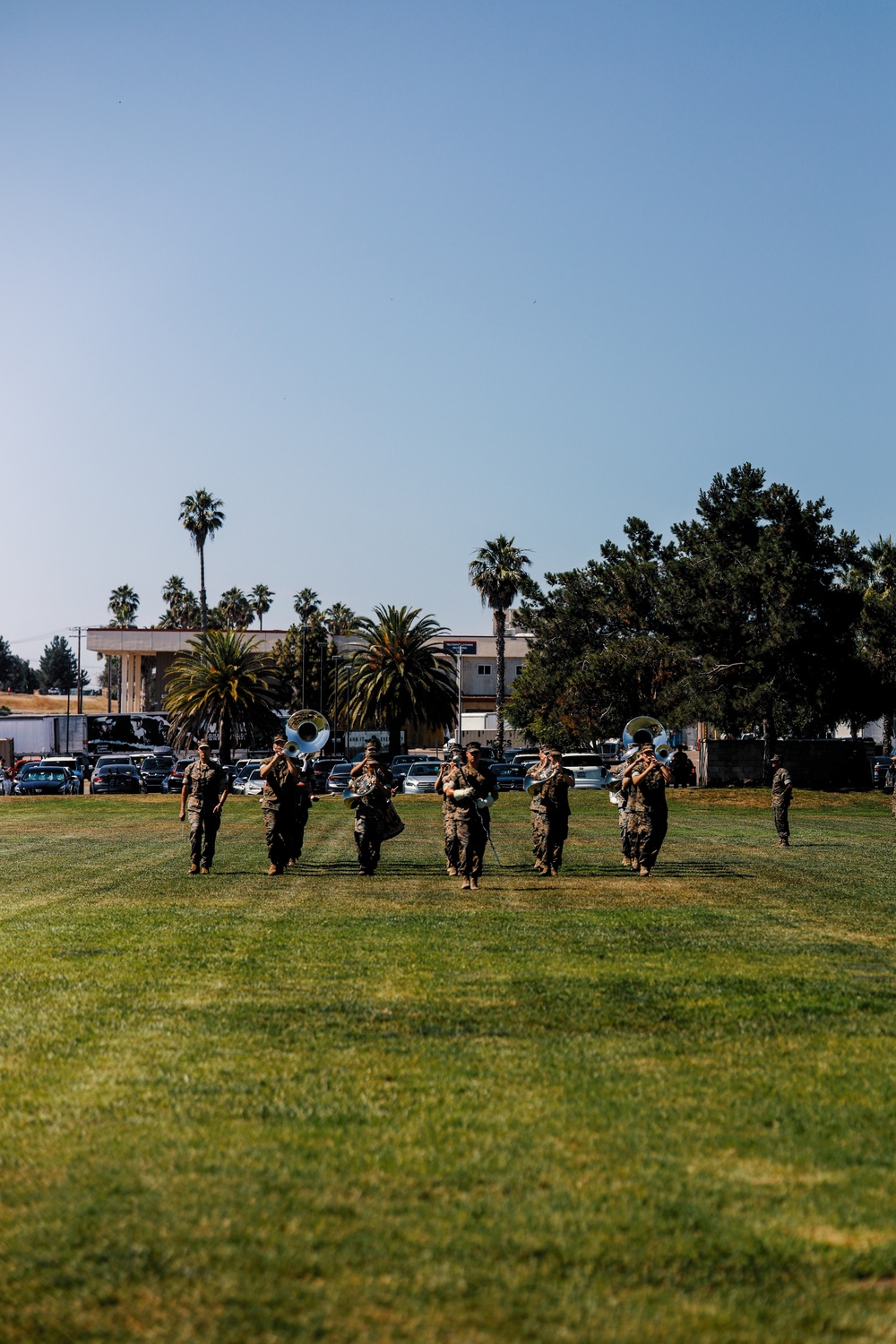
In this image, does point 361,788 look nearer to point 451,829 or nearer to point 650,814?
point 451,829

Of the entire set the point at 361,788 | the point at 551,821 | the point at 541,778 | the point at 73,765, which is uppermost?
the point at 541,778

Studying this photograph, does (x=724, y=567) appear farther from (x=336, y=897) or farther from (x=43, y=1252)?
(x=43, y=1252)

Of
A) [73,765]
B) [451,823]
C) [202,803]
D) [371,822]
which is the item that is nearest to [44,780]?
[73,765]

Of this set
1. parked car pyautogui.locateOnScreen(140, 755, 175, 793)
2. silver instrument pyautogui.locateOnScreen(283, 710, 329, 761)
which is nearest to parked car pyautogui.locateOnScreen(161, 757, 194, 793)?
parked car pyautogui.locateOnScreen(140, 755, 175, 793)

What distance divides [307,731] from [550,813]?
801cm

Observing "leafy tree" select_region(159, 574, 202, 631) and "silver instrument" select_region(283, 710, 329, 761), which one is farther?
"leafy tree" select_region(159, 574, 202, 631)

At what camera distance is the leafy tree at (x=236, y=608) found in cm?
13688

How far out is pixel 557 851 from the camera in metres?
21.1

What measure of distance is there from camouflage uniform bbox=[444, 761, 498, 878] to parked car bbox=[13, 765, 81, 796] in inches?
1647

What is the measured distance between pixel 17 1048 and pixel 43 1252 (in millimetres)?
3388

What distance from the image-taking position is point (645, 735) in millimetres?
22062

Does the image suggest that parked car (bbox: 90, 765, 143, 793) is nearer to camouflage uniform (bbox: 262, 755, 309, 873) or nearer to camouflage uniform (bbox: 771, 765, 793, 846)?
camouflage uniform (bbox: 771, 765, 793, 846)

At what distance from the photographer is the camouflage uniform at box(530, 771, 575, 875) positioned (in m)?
20.8

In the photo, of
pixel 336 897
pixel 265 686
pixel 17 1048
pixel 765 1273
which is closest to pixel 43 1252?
pixel 765 1273
